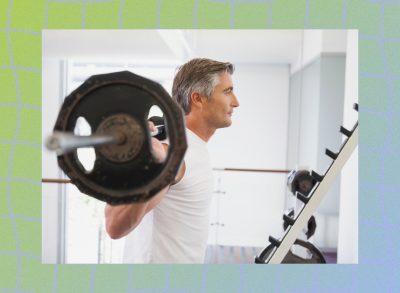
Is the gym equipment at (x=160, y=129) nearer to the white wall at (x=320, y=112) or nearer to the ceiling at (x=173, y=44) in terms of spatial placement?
the ceiling at (x=173, y=44)

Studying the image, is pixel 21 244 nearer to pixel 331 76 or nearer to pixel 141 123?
pixel 141 123

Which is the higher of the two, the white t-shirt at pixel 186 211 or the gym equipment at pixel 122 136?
the gym equipment at pixel 122 136

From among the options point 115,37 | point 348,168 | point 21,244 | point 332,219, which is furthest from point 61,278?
point 332,219

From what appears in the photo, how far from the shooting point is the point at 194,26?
6.86 ft

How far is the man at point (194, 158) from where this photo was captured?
150 cm

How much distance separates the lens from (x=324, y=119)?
4863 millimetres

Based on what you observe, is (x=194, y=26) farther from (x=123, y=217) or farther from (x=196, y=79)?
(x=123, y=217)

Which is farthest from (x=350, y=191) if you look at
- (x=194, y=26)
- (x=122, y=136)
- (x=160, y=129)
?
(x=122, y=136)

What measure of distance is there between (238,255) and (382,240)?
25.4 inches

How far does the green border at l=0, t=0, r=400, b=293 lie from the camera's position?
6.89ft

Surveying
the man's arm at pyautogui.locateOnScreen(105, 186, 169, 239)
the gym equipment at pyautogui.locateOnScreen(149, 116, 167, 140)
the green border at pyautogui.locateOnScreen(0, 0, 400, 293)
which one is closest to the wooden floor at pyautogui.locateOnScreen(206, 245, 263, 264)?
the green border at pyautogui.locateOnScreen(0, 0, 400, 293)

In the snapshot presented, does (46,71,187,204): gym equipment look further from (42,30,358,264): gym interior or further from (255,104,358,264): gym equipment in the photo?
(255,104,358,264): gym equipment

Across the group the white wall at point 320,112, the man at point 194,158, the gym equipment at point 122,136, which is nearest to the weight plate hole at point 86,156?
the gym equipment at point 122,136

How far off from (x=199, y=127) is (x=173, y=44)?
6.07 feet
